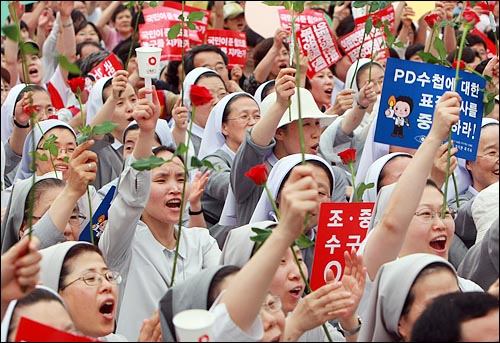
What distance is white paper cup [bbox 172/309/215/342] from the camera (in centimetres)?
285

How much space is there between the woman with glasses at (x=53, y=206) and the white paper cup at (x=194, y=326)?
3.67ft

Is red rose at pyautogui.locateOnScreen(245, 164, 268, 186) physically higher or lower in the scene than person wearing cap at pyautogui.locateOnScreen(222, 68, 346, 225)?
higher

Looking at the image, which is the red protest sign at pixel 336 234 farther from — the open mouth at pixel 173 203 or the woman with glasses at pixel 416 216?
the open mouth at pixel 173 203

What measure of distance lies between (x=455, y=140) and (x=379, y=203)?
0.91m

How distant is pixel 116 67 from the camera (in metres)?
7.12

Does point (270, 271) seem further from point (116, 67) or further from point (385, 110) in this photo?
point (116, 67)

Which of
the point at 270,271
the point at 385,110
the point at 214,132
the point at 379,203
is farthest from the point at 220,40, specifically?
the point at 270,271

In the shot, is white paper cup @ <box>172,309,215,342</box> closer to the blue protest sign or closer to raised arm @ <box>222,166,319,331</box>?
raised arm @ <box>222,166,319,331</box>

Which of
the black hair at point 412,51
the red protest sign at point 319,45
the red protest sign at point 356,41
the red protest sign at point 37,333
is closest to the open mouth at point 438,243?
the red protest sign at point 37,333

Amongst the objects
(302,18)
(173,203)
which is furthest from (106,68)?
(173,203)

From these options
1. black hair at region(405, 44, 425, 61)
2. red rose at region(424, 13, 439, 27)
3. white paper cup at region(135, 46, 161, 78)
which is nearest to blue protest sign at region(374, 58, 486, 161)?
white paper cup at region(135, 46, 161, 78)

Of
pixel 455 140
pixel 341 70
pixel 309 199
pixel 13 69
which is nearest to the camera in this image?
pixel 309 199

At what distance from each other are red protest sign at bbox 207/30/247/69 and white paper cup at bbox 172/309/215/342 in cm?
545

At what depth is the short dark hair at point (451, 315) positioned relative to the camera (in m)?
2.92
